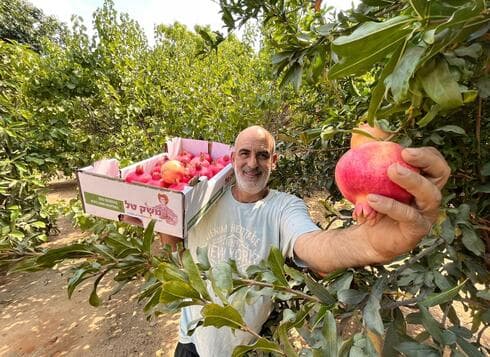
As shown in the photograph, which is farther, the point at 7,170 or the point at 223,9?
the point at 7,170

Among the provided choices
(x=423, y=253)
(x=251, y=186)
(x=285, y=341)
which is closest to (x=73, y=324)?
(x=251, y=186)

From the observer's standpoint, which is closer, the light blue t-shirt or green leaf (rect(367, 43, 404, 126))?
green leaf (rect(367, 43, 404, 126))

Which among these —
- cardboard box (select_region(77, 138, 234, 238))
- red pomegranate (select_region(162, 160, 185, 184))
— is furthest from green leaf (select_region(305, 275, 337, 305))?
red pomegranate (select_region(162, 160, 185, 184))

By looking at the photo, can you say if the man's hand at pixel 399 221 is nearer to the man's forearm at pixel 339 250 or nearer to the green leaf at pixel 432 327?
the man's forearm at pixel 339 250

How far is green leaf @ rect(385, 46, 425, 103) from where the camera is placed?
0.34 m

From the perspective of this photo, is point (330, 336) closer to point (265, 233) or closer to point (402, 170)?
point (402, 170)

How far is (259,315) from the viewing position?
1290 mm

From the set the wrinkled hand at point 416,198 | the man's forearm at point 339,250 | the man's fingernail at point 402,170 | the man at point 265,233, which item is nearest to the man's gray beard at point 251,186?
the man at point 265,233

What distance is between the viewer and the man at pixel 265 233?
23.5 inches

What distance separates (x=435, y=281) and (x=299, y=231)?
55 cm

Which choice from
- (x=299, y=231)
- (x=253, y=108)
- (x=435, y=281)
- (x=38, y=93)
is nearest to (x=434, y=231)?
(x=435, y=281)

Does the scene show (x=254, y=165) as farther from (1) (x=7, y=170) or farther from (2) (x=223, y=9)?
(1) (x=7, y=170)

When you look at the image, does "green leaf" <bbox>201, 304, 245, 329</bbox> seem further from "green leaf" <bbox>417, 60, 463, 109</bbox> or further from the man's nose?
the man's nose

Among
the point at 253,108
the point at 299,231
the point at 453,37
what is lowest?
the point at 299,231
